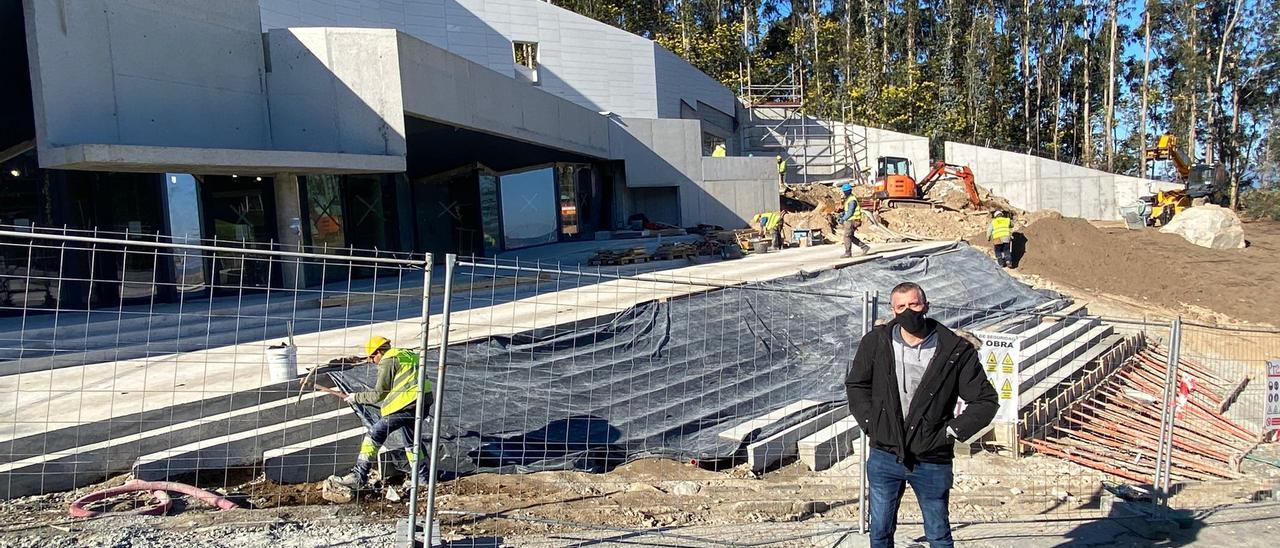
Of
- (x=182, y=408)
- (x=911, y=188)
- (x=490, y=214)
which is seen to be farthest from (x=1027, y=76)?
(x=182, y=408)

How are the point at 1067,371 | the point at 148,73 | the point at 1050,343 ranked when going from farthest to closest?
the point at 148,73
the point at 1050,343
the point at 1067,371

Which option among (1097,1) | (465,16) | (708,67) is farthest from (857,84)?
(465,16)

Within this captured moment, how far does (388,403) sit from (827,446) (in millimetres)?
4224

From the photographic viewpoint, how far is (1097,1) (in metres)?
51.2

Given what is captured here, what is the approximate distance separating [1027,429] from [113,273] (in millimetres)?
13643

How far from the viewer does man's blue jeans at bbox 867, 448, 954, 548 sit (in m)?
4.16

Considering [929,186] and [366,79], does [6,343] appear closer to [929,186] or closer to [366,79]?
[366,79]

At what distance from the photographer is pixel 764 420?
28.1 feet

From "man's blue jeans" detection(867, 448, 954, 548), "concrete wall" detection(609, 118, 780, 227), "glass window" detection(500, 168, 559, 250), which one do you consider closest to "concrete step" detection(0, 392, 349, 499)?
"man's blue jeans" detection(867, 448, 954, 548)

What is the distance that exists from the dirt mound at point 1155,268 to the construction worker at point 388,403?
17414mm

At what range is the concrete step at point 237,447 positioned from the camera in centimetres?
637

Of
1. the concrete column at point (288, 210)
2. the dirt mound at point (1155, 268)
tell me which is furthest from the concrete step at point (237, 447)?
the dirt mound at point (1155, 268)

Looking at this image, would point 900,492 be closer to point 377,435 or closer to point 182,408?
point 377,435

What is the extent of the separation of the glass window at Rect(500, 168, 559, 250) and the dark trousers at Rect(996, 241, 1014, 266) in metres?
14.2
